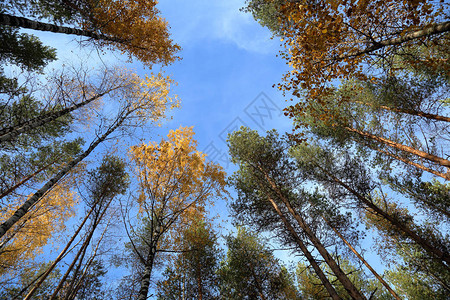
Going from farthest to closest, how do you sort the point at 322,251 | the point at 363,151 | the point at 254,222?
the point at 363,151
the point at 254,222
the point at 322,251

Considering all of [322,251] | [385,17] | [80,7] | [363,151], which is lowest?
[322,251]

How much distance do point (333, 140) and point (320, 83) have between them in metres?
8.53

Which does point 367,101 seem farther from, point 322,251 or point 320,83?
point 322,251

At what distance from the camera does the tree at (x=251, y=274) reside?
1041 cm

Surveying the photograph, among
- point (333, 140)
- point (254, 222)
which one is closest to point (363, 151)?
point (333, 140)

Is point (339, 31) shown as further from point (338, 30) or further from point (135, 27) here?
point (135, 27)

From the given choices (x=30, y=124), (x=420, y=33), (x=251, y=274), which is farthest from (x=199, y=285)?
(x=420, y=33)

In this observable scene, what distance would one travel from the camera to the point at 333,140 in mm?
12250

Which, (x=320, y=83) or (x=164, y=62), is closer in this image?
(x=320, y=83)

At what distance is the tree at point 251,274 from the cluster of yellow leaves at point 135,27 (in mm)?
9804

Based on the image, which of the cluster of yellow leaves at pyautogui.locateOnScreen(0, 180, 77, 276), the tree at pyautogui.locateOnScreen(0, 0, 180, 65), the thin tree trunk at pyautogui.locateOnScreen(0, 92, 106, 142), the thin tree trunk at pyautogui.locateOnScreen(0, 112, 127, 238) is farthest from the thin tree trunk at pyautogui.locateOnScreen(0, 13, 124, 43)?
the cluster of yellow leaves at pyautogui.locateOnScreen(0, 180, 77, 276)

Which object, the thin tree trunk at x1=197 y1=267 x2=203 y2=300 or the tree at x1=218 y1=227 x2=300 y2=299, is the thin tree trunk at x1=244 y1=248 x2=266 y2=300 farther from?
the thin tree trunk at x1=197 y1=267 x2=203 y2=300

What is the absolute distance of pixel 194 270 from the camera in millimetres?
9992

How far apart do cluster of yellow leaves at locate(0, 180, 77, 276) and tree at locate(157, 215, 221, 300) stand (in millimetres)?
6669
